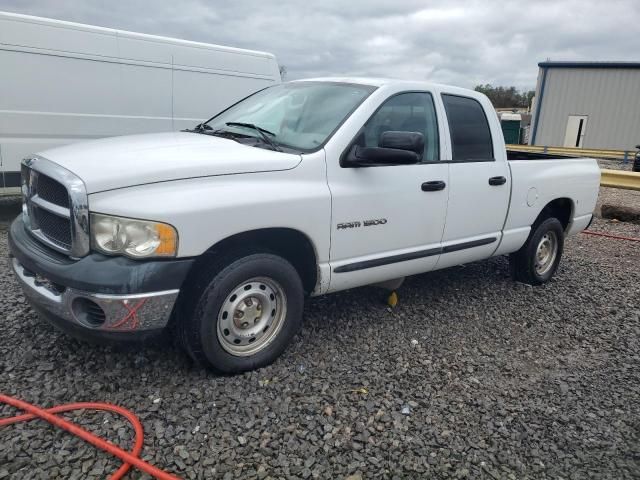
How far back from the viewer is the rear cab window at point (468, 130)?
431 cm

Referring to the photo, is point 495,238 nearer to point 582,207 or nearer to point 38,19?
point 582,207

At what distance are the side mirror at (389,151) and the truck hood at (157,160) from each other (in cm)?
40

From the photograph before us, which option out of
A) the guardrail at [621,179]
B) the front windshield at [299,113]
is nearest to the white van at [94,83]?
the front windshield at [299,113]

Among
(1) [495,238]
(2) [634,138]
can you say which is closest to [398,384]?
(1) [495,238]

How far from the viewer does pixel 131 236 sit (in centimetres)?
276

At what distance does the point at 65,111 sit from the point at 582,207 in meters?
6.43

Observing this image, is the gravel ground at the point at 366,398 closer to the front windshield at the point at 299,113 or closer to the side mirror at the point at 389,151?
the side mirror at the point at 389,151

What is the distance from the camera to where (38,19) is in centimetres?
673

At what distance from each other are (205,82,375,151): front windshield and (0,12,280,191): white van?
12.2ft

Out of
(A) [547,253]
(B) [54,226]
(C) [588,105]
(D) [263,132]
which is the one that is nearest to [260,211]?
(D) [263,132]

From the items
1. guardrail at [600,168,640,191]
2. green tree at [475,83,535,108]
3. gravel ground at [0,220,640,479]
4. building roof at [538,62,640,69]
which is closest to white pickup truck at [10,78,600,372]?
gravel ground at [0,220,640,479]

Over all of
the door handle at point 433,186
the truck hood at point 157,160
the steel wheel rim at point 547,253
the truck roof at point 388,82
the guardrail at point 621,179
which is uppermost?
the truck roof at point 388,82

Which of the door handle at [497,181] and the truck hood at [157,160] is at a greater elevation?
the truck hood at [157,160]

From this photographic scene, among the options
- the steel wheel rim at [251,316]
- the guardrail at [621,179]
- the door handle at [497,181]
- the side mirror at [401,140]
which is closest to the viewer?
the steel wheel rim at [251,316]
